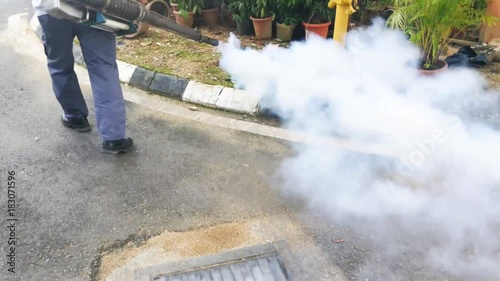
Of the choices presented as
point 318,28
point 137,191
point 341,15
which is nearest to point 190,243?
point 137,191

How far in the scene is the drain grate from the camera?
94.9 inches

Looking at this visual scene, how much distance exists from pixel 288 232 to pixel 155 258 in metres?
0.83

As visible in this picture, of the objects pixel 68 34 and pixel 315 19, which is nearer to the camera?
pixel 68 34

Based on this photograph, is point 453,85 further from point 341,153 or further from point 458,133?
point 341,153

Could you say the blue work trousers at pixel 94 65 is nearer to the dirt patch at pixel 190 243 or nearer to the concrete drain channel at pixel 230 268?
the dirt patch at pixel 190 243

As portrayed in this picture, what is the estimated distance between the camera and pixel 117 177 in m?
3.29

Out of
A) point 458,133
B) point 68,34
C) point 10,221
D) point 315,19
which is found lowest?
point 10,221

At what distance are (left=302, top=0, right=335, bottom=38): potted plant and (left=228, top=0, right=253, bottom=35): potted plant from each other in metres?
0.71

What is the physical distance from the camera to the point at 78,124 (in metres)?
3.88

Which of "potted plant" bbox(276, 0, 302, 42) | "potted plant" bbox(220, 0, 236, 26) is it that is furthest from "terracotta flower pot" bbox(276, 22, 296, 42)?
"potted plant" bbox(220, 0, 236, 26)

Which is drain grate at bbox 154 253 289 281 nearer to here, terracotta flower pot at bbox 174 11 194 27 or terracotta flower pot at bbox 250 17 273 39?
terracotta flower pot at bbox 250 17 273 39

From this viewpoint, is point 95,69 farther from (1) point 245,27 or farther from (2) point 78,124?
(1) point 245,27

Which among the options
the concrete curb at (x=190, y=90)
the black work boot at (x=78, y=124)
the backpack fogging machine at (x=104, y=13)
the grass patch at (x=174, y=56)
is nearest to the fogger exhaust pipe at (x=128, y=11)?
the backpack fogging machine at (x=104, y=13)

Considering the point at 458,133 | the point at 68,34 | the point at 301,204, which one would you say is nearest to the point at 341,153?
the point at 301,204
